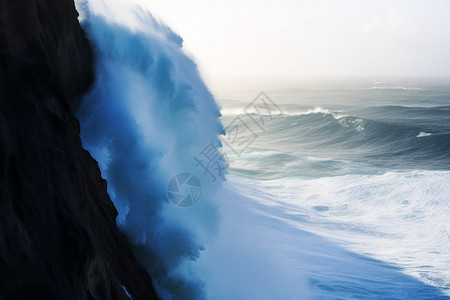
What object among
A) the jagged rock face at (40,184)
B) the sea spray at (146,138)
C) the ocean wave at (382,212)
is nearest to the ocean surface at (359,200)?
the ocean wave at (382,212)

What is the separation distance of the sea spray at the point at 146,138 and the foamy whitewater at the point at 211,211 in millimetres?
15

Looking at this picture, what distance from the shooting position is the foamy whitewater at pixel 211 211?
5234mm

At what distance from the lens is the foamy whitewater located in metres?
5.23

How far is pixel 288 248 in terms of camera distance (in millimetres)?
7141

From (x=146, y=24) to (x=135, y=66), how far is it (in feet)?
4.59

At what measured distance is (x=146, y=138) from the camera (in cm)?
563

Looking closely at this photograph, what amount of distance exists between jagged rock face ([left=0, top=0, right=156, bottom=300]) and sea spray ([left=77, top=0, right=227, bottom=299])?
5.27 ft

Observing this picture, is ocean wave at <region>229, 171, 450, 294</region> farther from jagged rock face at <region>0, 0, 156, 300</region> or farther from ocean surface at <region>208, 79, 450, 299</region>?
jagged rock face at <region>0, 0, 156, 300</region>

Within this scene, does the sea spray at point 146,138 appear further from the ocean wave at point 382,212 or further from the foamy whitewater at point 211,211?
the ocean wave at point 382,212

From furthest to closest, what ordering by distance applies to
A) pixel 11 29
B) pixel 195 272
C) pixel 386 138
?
pixel 386 138
pixel 195 272
pixel 11 29

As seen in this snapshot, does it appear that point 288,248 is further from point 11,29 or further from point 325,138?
point 325,138

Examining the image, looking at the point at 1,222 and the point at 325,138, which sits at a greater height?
the point at 1,222

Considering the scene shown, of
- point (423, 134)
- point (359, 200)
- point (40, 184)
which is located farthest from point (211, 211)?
point (423, 134)

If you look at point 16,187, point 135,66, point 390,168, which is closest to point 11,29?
point 16,187
